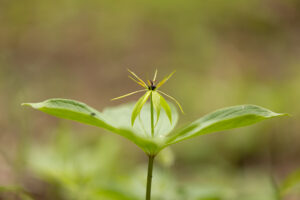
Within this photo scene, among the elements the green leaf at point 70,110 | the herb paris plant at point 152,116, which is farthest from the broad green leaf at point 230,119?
the green leaf at point 70,110

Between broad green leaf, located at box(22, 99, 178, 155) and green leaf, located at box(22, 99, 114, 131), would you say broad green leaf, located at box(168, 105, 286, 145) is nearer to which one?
broad green leaf, located at box(22, 99, 178, 155)

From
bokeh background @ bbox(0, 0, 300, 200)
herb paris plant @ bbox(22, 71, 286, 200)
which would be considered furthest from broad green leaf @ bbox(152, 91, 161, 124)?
bokeh background @ bbox(0, 0, 300, 200)

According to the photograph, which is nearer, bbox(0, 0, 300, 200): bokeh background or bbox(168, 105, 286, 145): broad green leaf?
bbox(168, 105, 286, 145): broad green leaf

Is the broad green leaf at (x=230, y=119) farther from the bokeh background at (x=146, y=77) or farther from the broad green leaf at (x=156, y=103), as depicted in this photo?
the bokeh background at (x=146, y=77)

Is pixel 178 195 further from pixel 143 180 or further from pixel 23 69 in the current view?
pixel 23 69

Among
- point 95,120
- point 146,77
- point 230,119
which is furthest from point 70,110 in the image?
point 146,77

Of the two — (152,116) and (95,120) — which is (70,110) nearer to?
(95,120)

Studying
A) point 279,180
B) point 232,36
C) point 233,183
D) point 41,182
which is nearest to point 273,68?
point 232,36
